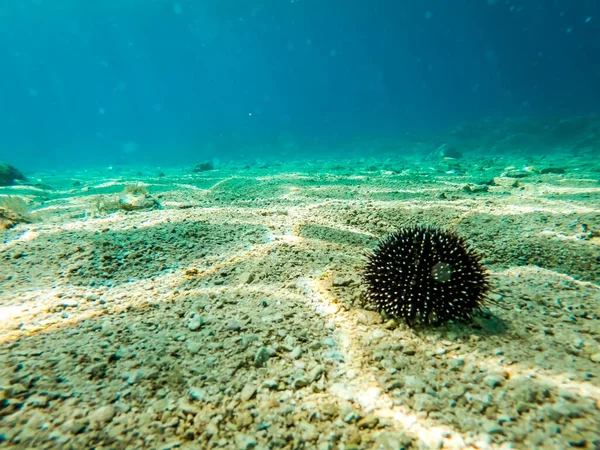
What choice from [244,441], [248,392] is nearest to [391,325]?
[248,392]

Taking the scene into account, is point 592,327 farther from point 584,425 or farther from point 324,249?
point 324,249

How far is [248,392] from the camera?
67.8 inches

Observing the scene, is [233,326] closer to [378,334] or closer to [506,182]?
[378,334]

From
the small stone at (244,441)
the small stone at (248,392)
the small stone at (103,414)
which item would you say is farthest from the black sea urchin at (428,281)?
the small stone at (103,414)

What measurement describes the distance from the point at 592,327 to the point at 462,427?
1.79m

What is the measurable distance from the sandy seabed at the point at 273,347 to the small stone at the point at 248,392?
0.02 m

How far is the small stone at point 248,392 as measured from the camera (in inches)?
66.6

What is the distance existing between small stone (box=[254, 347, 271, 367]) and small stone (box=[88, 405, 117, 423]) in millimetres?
787

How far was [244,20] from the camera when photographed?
70938mm

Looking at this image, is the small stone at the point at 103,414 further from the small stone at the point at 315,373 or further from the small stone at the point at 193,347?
the small stone at the point at 315,373

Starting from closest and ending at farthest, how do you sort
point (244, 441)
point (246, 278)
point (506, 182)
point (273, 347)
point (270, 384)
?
point (244, 441) < point (270, 384) < point (273, 347) < point (246, 278) < point (506, 182)

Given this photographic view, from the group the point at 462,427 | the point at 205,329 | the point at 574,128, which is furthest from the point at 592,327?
the point at 574,128

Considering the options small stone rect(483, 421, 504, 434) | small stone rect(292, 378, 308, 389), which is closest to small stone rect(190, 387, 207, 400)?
small stone rect(292, 378, 308, 389)

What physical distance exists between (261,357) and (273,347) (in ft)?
0.44
